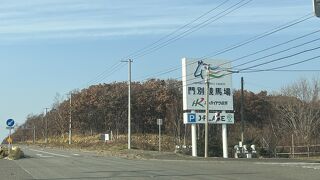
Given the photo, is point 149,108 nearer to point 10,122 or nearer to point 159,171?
point 10,122

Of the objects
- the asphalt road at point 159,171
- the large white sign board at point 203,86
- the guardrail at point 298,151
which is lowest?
the guardrail at point 298,151

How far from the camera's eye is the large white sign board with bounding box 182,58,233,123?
144ft

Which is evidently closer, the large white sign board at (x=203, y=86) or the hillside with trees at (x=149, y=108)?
the large white sign board at (x=203, y=86)

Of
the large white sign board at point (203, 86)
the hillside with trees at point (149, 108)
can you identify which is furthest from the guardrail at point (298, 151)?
the hillside with trees at point (149, 108)

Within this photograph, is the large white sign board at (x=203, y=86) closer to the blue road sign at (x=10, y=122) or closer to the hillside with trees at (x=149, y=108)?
the blue road sign at (x=10, y=122)

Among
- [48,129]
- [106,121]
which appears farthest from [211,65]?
[48,129]

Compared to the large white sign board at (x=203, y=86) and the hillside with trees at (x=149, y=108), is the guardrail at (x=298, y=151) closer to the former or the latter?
the large white sign board at (x=203, y=86)

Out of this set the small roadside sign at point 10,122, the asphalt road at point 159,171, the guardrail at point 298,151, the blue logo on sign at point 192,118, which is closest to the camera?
the asphalt road at point 159,171

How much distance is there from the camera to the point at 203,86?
4466 cm

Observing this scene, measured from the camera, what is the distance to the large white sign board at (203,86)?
144 feet

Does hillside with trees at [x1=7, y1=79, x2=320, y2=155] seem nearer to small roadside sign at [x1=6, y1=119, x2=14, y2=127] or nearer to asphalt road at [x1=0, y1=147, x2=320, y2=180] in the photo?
small roadside sign at [x1=6, y1=119, x2=14, y2=127]

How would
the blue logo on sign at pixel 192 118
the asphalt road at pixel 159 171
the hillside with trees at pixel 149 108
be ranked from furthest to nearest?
the hillside with trees at pixel 149 108
the blue logo on sign at pixel 192 118
the asphalt road at pixel 159 171

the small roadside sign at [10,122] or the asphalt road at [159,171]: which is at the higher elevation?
the small roadside sign at [10,122]

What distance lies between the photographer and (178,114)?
80.7 metres
